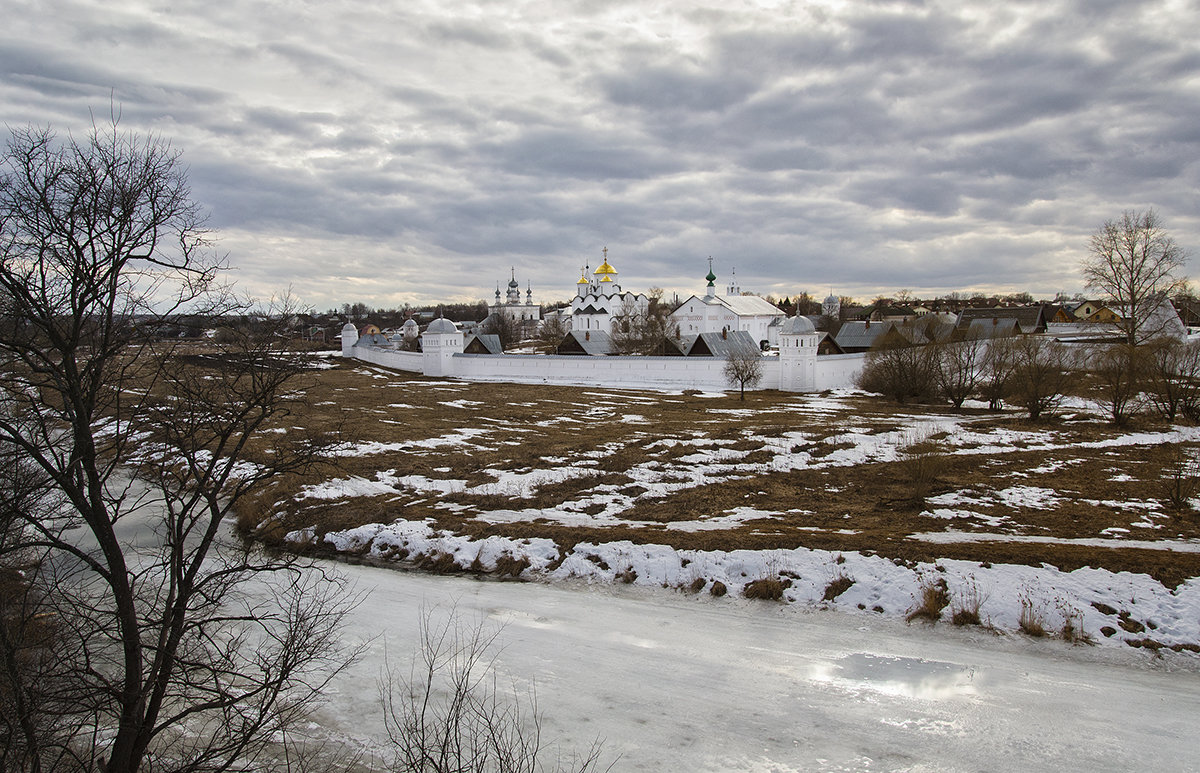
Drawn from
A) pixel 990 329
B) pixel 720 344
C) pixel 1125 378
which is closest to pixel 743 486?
pixel 1125 378

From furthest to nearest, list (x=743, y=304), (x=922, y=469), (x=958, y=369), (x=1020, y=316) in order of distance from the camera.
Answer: (x=743, y=304) → (x=1020, y=316) → (x=958, y=369) → (x=922, y=469)

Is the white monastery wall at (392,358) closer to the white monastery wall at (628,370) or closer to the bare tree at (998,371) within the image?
the white monastery wall at (628,370)

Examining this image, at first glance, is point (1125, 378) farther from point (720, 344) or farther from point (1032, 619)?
point (720, 344)

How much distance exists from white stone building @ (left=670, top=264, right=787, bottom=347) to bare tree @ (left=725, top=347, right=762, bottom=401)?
22.5 metres

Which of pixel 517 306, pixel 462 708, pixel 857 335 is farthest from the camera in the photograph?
pixel 517 306

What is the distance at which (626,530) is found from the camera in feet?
42.0

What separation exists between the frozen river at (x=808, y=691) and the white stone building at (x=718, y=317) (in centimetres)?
5487

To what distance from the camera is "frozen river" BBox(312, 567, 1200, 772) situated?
6.56 m

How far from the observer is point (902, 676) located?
7.97 meters

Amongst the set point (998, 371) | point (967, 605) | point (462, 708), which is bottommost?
point (462, 708)

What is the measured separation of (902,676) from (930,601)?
1898 mm

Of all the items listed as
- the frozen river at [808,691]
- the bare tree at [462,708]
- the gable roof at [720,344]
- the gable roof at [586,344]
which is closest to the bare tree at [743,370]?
the gable roof at [720,344]

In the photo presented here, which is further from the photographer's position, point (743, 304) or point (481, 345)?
point (743, 304)

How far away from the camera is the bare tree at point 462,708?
21.0 ft
